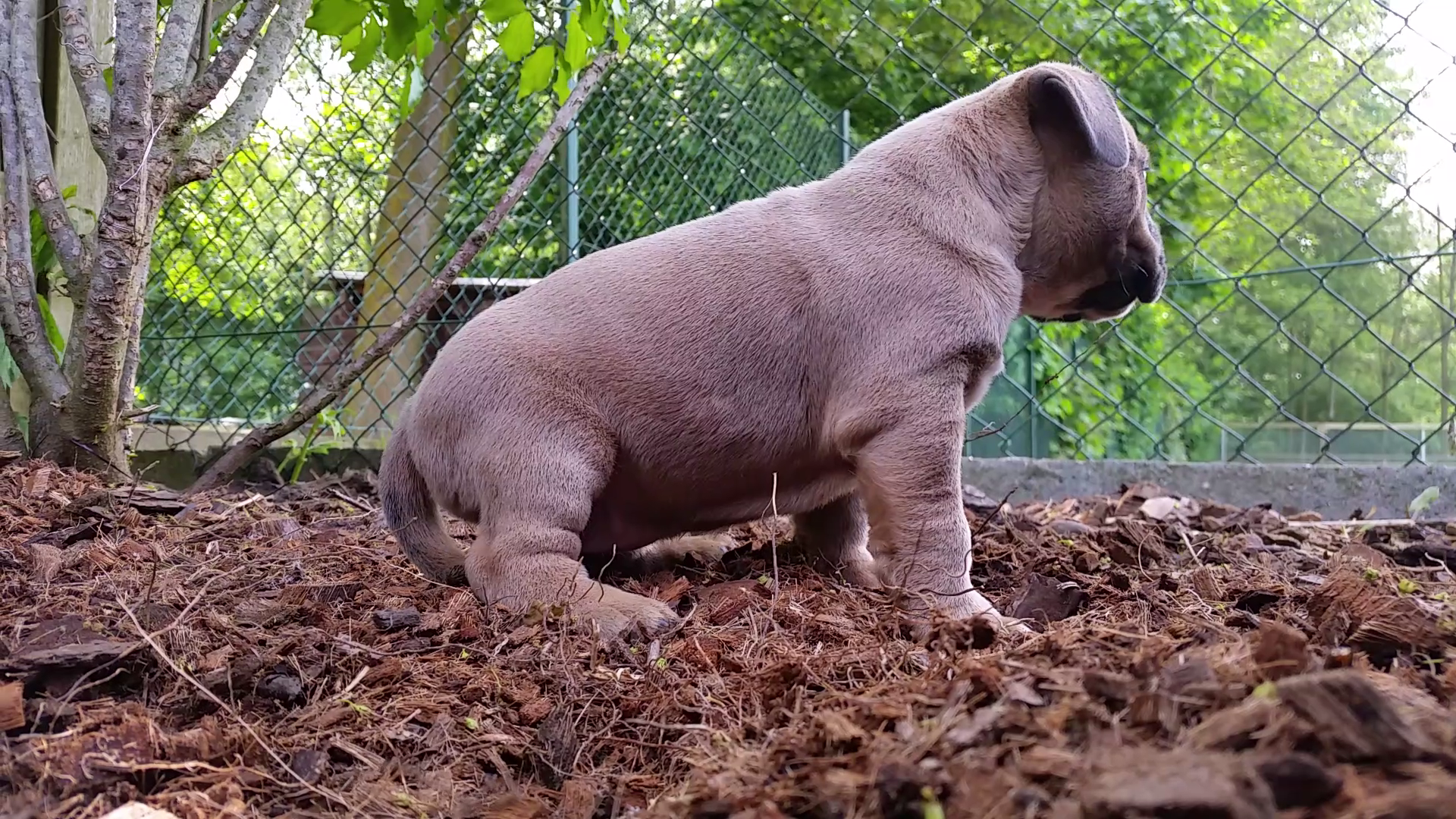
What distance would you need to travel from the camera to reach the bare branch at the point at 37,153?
3434 millimetres

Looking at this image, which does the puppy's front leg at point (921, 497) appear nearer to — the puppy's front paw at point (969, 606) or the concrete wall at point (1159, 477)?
the puppy's front paw at point (969, 606)

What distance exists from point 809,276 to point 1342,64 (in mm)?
3563

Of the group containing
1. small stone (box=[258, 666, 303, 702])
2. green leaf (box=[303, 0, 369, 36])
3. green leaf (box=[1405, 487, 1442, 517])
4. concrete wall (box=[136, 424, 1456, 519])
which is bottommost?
concrete wall (box=[136, 424, 1456, 519])

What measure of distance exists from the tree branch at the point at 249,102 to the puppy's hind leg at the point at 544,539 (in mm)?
1658

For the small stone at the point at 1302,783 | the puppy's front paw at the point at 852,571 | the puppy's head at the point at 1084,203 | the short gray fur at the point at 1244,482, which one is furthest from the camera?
the short gray fur at the point at 1244,482

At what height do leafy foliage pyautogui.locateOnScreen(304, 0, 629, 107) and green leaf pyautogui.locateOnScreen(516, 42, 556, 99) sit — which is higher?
leafy foliage pyautogui.locateOnScreen(304, 0, 629, 107)

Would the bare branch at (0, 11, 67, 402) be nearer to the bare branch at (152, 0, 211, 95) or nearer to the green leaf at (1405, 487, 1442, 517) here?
the bare branch at (152, 0, 211, 95)

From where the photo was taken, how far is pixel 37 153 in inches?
135

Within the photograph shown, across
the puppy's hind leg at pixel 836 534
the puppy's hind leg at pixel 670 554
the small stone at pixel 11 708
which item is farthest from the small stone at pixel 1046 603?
the small stone at pixel 11 708

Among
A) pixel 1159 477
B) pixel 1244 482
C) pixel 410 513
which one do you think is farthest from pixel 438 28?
pixel 1244 482

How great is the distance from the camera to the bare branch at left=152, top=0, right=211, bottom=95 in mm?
3184

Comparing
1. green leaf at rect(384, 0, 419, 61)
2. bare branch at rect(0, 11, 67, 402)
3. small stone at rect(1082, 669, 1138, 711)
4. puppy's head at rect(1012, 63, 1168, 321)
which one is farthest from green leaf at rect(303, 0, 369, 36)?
small stone at rect(1082, 669, 1138, 711)

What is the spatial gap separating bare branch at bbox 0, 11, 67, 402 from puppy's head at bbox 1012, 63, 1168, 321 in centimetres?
320

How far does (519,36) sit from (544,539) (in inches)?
66.0
